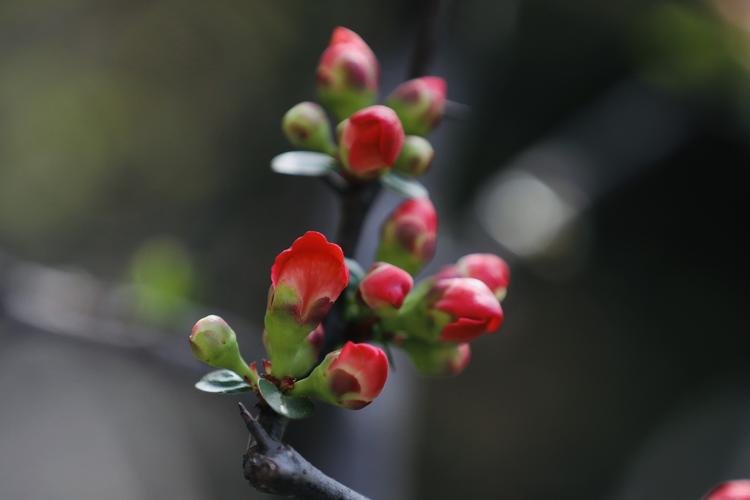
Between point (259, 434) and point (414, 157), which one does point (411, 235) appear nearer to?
point (414, 157)

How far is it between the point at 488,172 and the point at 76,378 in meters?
1.34

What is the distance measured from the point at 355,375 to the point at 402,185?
0.49ft

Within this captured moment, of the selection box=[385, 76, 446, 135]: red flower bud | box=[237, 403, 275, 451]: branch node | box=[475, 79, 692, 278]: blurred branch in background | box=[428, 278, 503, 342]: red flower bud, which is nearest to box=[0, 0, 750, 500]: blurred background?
box=[475, 79, 692, 278]: blurred branch in background

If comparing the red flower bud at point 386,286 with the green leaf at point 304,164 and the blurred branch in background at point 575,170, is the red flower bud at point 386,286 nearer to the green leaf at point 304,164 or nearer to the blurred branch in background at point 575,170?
the green leaf at point 304,164

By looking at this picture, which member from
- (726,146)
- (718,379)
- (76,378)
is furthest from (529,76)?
(76,378)

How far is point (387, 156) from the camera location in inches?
17.8

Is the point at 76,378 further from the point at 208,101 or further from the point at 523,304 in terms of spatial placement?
the point at 523,304

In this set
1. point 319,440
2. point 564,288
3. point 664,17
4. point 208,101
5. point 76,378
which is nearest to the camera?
point 319,440

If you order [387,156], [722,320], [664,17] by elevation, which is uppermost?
[664,17]

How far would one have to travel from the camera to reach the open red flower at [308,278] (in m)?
0.38

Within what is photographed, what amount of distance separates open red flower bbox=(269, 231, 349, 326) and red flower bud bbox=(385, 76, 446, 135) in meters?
0.18

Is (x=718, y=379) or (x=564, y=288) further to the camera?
(x=564, y=288)

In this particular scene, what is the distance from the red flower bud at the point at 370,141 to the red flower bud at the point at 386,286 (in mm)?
58

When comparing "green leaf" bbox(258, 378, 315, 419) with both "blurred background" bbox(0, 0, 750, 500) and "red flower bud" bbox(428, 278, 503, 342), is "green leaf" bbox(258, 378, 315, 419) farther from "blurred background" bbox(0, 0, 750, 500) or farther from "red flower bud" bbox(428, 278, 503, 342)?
"blurred background" bbox(0, 0, 750, 500)
